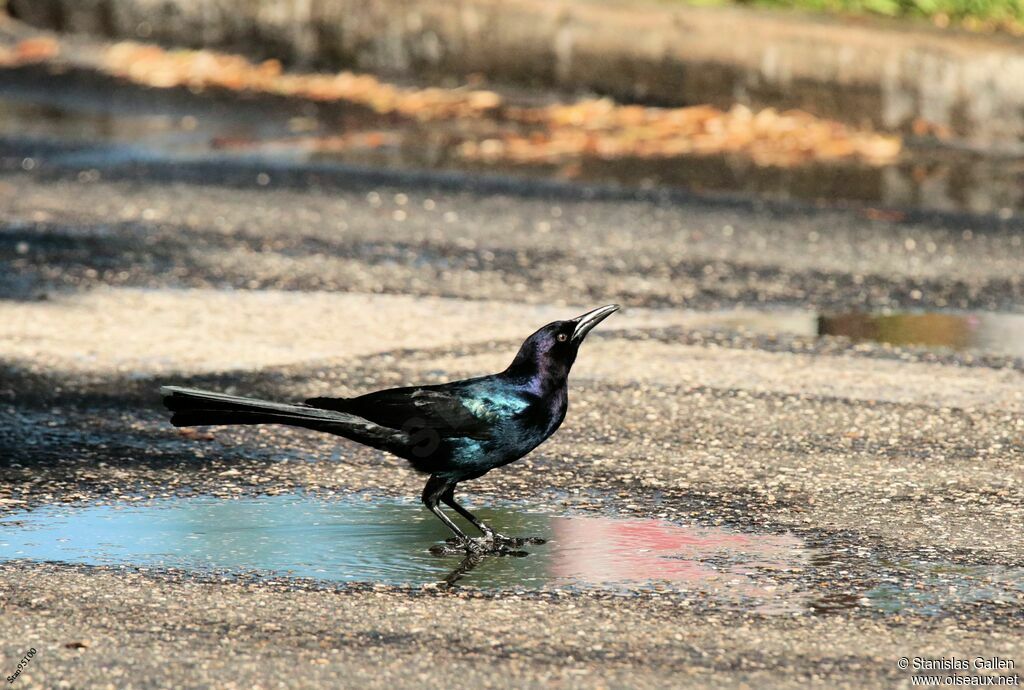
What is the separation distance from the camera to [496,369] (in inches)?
248

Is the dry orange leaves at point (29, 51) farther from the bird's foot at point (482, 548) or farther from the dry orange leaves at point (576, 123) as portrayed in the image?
the bird's foot at point (482, 548)

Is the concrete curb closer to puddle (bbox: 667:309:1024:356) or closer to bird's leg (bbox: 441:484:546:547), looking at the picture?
puddle (bbox: 667:309:1024:356)

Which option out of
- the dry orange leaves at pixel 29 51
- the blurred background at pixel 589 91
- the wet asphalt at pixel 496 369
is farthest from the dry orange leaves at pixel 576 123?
the wet asphalt at pixel 496 369

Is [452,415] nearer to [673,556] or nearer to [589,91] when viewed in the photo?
[673,556]

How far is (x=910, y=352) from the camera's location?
6.64 metres

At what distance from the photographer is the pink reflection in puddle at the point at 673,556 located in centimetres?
429

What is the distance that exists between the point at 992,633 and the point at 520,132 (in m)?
7.88

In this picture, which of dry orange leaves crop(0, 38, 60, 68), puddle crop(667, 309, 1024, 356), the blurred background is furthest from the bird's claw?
dry orange leaves crop(0, 38, 60, 68)

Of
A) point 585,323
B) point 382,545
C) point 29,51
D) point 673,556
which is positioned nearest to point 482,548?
point 382,545

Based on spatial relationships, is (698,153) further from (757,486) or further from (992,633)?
(992,633)

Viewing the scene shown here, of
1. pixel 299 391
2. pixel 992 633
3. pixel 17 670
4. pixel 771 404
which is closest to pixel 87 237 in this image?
pixel 299 391

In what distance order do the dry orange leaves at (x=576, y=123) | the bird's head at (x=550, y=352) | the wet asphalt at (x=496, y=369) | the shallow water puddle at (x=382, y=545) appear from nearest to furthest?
the wet asphalt at (x=496, y=369) → the shallow water puddle at (x=382, y=545) → the bird's head at (x=550, y=352) → the dry orange leaves at (x=576, y=123)

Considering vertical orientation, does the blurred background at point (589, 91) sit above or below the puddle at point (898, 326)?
above

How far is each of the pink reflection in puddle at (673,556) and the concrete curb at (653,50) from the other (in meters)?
6.93
